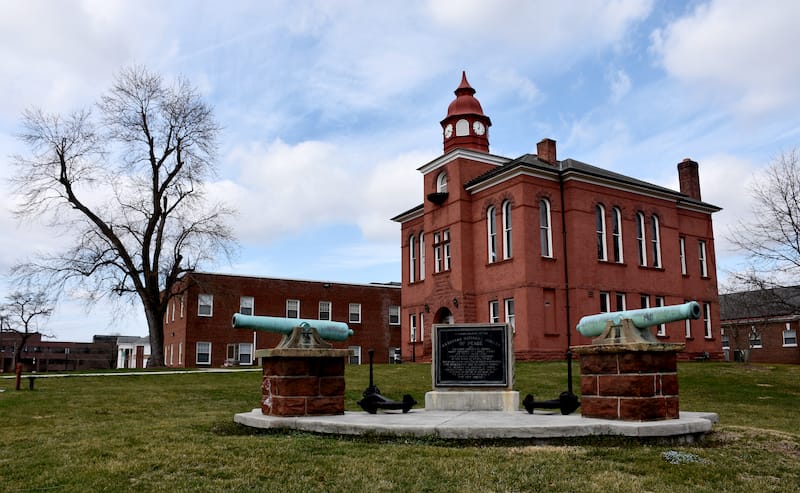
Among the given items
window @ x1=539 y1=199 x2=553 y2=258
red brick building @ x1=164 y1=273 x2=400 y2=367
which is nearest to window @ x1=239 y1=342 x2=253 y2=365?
red brick building @ x1=164 y1=273 x2=400 y2=367

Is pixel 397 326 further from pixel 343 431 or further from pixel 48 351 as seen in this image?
pixel 48 351

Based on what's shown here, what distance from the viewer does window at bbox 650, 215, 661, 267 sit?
3453 cm

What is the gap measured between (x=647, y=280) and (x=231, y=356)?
86.2ft

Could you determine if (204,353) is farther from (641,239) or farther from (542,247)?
(641,239)

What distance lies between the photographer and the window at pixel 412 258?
38.4 metres

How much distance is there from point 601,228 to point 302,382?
81.7ft

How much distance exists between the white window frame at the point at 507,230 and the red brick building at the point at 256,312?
1542 centimetres

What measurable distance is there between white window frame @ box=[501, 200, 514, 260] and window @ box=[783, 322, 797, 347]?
1171 inches

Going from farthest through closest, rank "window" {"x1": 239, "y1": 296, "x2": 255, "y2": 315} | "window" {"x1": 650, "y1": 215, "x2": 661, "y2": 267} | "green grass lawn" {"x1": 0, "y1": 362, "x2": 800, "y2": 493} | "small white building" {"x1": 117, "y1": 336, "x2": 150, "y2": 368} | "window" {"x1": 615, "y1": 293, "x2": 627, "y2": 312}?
"small white building" {"x1": 117, "y1": 336, "x2": 150, "y2": 368}
"window" {"x1": 239, "y1": 296, "x2": 255, "y2": 315}
"window" {"x1": 650, "y1": 215, "x2": 661, "y2": 267}
"window" {"x1": 615, "y1": 293, "x2": 627, "y2": 312}
"green grass lawn" {"x1": 0, "y1": 362, "x2": 800, "y2": 493}

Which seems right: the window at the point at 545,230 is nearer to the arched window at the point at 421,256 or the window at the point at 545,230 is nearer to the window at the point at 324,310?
the arched window at the point at 421,256

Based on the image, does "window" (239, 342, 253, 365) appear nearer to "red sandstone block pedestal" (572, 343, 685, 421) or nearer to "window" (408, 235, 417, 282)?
"window" (408, 235, 417, 282)

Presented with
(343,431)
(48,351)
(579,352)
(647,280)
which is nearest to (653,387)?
(579,352)

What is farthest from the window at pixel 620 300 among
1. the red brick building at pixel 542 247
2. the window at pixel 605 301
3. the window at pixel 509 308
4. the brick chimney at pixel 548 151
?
the brick chimney at pixel 548 151

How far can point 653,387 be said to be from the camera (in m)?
9.01
